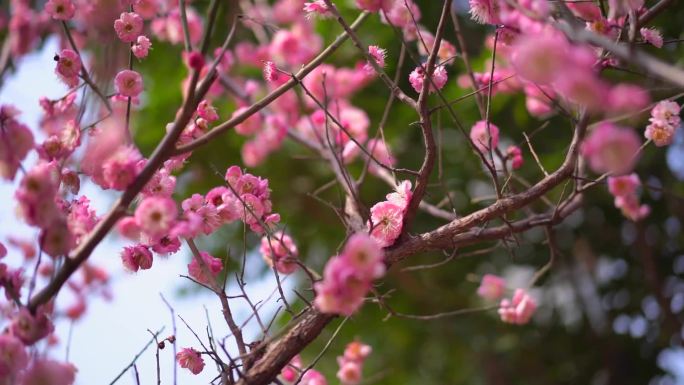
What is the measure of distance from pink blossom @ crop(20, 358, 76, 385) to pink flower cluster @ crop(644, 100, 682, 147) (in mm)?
1348

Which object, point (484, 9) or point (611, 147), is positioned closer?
point (611, 147)

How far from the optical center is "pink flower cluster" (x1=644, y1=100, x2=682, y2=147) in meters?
1.71

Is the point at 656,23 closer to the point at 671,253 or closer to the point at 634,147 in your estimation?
the point at 671,253

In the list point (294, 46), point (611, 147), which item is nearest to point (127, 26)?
point (611, 147)

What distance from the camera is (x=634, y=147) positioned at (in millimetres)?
987

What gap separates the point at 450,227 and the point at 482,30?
1.99m

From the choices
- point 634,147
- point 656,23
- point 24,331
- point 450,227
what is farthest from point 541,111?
point 24,331

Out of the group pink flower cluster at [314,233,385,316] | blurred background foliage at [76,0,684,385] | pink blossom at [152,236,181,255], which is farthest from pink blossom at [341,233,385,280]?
blurred background foliage at [76,0,684,385]

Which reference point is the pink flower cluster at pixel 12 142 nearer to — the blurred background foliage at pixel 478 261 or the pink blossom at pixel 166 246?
the pink blossom at pixel 166 246

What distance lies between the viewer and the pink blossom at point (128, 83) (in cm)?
156

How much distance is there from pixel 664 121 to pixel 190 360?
1173mm

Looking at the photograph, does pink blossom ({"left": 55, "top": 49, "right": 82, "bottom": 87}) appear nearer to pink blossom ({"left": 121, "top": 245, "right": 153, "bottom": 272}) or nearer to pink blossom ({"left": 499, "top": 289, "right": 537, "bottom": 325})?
pink blossom ({"left": 121, "top": 245, "right": 153, "bottom": 272})

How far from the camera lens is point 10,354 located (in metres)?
1.12

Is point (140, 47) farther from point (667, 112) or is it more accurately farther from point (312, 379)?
point (667, 112)
